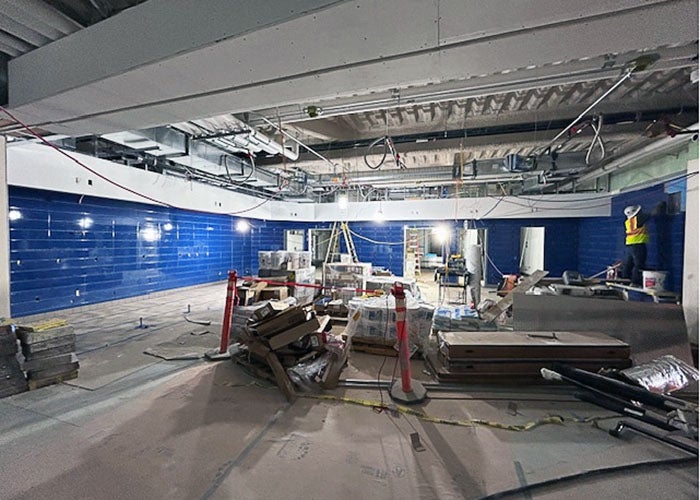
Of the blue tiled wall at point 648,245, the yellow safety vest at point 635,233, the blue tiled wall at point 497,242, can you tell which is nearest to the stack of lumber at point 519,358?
the blue tiled wall at point 648,245

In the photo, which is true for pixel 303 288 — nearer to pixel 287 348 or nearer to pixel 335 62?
pixel 287 348

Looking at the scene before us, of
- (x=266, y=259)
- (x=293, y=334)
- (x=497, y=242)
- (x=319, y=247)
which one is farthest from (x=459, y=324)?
(x=319, y=247)

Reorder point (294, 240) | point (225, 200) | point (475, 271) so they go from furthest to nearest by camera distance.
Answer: point (294, 240) → point (225, 200) → point (475, 271)

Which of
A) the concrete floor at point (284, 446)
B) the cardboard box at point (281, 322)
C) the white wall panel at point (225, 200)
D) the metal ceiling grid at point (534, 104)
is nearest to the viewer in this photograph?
the concrete floor at point (284, 446)

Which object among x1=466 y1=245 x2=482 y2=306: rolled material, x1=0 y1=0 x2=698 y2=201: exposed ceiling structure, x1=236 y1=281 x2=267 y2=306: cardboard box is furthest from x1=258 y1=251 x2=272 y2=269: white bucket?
x1=466 y1=245 x2=482 y2=306: rolled material

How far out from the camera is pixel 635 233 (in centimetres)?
525

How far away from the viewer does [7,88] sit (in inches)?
104

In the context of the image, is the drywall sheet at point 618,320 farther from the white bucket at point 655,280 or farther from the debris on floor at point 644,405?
the white bucket at point 655,280

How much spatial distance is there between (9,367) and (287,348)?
2.47 m

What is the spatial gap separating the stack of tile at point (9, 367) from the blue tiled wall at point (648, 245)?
8.20 meters

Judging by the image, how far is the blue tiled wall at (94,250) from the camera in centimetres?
501

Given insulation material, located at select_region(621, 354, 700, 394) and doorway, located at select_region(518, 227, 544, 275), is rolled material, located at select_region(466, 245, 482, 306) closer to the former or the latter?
insulation material, located at select_region(621, 354, 700, 394)

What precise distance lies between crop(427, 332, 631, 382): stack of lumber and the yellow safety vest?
134 inches

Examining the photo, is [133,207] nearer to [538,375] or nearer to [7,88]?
[7,88]
